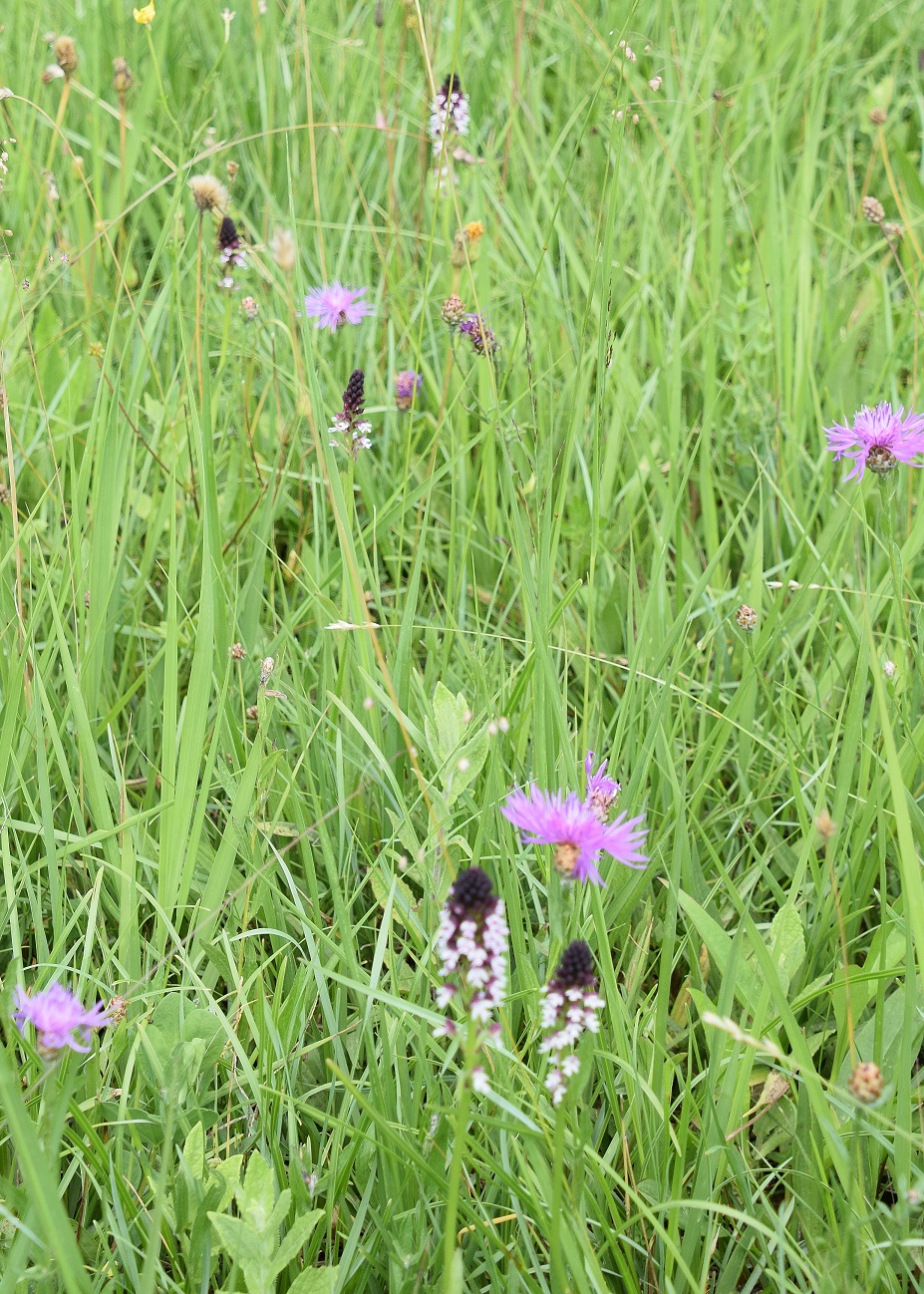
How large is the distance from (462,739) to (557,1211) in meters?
0.63

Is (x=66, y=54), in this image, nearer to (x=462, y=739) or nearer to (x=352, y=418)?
(x=352, y=418)

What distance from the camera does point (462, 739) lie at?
1.40 metres

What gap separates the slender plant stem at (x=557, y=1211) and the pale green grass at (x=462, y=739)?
A: 4cm

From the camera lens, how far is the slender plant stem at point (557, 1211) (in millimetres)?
839

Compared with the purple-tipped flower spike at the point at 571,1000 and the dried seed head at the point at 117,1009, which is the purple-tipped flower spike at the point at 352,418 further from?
the purple-tipped flower spike at the point at 571,1000

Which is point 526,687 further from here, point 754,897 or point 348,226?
point 348,226

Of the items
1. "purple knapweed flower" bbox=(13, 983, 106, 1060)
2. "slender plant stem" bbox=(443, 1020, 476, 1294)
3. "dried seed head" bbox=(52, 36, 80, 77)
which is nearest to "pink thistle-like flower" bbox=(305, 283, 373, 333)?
"dried seed head" bbox=(52, 36, 80, 77)

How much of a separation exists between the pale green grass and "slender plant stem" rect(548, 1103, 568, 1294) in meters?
0.04

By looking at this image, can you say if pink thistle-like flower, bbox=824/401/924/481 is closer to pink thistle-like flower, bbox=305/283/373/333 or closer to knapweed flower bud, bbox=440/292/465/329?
knapweed flower bud, bbox=440/292/465/329

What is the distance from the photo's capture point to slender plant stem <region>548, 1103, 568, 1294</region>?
839 mm

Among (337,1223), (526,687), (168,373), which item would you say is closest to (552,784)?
(526,687)

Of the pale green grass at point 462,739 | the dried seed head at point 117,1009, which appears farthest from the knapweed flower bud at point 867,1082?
the dried seed head at point 117,1009

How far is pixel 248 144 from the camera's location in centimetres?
295

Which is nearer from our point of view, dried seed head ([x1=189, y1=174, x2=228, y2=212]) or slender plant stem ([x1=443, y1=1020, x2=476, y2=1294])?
slender plant stem ([x1=443, y1=1020, x2=476, y2=1294])
